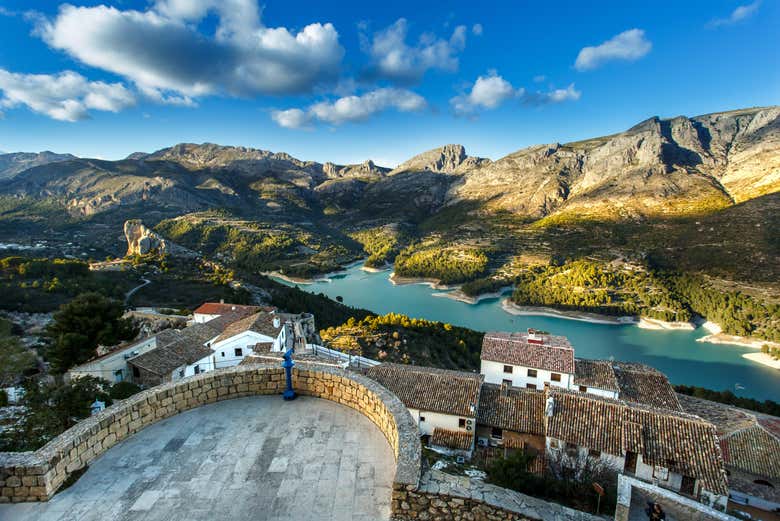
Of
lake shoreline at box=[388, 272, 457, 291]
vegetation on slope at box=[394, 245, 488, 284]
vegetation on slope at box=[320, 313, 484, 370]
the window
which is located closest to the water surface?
lake shoreline at box=[388, 272, 457, 291]

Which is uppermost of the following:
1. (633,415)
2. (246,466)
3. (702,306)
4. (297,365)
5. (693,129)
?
(693,129)

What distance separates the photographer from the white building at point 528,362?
22.5m

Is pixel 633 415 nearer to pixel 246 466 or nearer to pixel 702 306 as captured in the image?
pixel 246 466

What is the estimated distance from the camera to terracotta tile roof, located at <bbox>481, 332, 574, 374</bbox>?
2273 cm

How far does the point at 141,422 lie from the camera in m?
4.46

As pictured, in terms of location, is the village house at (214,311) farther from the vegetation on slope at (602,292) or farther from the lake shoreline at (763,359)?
the lake shoreline at (763,359)

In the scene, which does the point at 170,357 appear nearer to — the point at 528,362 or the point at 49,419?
the point at 49,419

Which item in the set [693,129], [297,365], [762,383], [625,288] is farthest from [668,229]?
[297,365]

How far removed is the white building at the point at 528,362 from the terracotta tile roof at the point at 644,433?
699 centimetres

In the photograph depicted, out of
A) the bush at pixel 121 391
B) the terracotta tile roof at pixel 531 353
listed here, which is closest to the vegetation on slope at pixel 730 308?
the terracotta tile roof at pixel 531 353

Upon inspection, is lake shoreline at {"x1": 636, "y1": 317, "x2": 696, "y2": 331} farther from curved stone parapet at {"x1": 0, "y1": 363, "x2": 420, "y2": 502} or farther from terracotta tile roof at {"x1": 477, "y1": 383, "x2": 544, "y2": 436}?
curved stone parapet at {"x1": 0, "y1": 363, "x2": 420, "y2": 502}

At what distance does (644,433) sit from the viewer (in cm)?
1380

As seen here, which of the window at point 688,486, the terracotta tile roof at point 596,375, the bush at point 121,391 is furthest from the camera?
the terracotta tile roof at point 596,375

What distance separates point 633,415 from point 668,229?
88.2 metres
